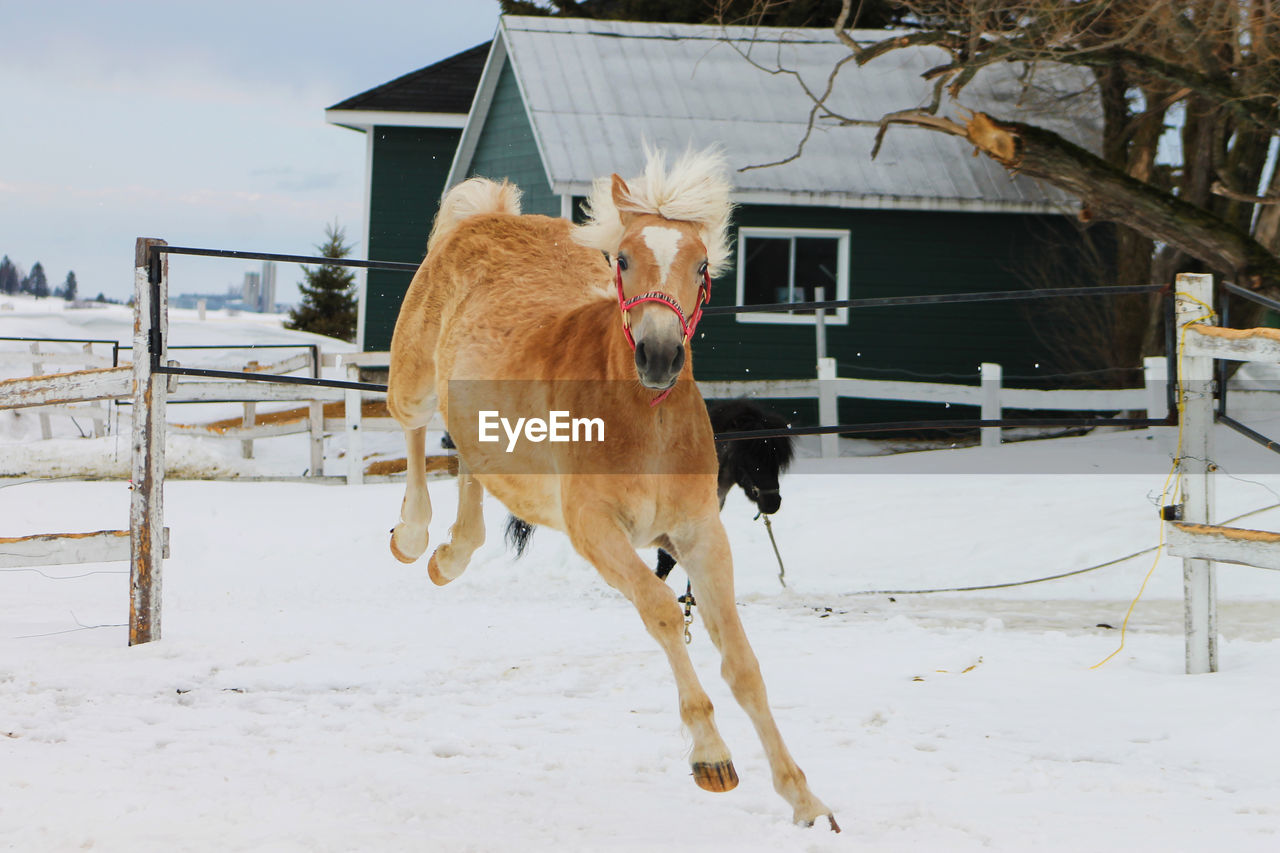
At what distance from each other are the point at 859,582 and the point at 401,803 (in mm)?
4989

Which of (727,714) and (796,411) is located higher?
(796,411)

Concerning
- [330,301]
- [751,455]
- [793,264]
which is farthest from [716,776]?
[330,301]

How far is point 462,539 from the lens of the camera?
466 cm

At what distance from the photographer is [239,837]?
3162 mm

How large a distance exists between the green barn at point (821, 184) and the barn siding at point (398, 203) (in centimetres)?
240

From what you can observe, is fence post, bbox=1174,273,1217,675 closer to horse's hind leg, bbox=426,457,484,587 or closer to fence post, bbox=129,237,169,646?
horse's hind leg, bbox=426,457,484,587

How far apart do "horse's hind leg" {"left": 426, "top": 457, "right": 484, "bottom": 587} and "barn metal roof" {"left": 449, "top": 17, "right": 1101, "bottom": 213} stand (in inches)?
337

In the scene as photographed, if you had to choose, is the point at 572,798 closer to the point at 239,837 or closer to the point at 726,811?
the point at 726,811

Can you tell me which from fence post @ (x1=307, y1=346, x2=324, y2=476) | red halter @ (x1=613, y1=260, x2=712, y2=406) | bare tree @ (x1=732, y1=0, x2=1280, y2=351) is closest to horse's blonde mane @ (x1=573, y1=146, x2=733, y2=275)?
red halter @ (x1=613, y1=260, x2=712, y2=406)

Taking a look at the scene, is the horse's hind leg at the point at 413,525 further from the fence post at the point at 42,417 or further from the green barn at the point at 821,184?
the fence post at the point at 42,417

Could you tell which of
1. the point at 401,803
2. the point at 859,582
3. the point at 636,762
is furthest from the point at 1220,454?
the point at 401,803

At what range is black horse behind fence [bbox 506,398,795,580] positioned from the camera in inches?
298

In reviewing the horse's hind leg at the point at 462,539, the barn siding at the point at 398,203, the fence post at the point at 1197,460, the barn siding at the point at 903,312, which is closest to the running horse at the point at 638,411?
the horse's hind leg at the point at 462,539

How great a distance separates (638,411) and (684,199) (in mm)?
593
